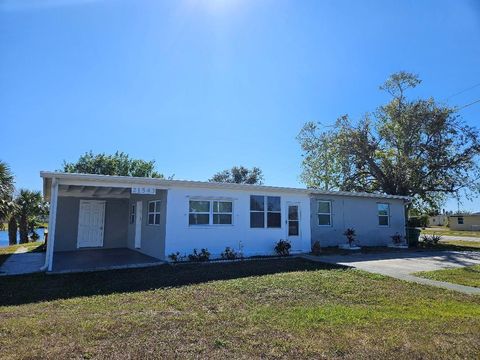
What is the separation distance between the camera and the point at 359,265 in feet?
39.3

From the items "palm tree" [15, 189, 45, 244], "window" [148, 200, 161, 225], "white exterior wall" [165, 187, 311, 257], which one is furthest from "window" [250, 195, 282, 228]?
"palm tree" [15, 189, 45, 244]

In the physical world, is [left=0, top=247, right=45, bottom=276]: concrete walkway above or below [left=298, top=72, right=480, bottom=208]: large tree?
below

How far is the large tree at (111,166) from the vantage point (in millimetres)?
39312

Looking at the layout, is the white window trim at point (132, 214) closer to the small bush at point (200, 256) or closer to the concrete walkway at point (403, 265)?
the small bush at point (200, 256)

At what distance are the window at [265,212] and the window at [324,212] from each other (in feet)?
11.8

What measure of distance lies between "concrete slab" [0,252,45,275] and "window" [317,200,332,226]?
12.3m

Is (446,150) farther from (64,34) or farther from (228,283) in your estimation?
(64,34)

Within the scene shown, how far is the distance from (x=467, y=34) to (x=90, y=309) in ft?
37.8

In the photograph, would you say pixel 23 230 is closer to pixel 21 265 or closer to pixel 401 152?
pixel 21 265

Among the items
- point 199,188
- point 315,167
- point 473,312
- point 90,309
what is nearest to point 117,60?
point 199,188

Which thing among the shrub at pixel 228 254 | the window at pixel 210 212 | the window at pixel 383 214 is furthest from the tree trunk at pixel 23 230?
the window at pixel 383 214

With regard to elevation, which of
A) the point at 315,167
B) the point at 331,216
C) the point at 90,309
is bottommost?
the point at 90,309

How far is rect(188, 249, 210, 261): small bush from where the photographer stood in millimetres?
12664

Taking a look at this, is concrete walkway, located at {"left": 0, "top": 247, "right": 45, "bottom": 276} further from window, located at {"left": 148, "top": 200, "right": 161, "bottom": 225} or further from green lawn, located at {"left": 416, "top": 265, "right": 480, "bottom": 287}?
green lawn, located at {"left": 416, "top": 265, "right": 480, "bottom": 287}
